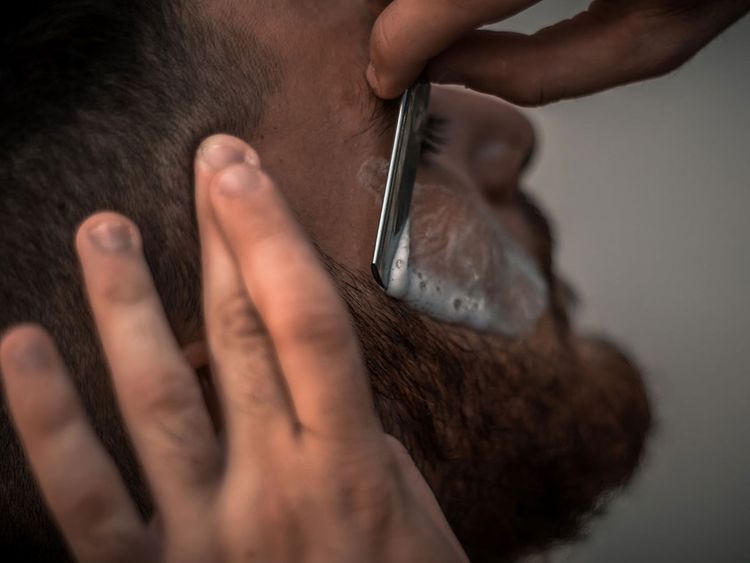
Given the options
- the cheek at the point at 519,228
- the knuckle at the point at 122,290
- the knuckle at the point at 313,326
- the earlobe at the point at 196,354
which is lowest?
the cheek at the point at 519,228

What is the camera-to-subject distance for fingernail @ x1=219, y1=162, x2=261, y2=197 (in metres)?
0.45

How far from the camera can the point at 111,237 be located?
0.49 metres

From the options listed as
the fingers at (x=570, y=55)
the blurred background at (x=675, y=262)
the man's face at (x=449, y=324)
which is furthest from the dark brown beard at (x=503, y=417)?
the fingers at (x=570, y=55)

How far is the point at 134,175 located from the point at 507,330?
438 millimetres

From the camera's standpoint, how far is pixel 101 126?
68 centimetres

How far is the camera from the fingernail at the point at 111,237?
487 mm

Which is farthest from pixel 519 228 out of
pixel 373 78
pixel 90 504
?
pixel 90 504

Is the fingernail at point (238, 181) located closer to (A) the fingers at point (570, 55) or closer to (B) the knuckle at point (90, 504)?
(B) the knuckle at point (90, 504)

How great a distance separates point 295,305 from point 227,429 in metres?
0.12

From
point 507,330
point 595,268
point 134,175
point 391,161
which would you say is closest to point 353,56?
point 391,161

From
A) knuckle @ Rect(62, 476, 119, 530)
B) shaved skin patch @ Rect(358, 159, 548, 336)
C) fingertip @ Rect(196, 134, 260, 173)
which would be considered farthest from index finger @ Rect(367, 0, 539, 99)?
knuckle @ Rect(62, 476, 119, 530)

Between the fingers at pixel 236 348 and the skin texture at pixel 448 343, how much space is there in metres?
0.15

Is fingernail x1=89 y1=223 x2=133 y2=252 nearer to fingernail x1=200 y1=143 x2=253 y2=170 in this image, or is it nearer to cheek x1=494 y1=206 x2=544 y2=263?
fingernail x1=200 y1=143 x2=253 y2=170

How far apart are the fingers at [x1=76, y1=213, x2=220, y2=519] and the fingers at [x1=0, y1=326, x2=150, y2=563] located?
26mm
